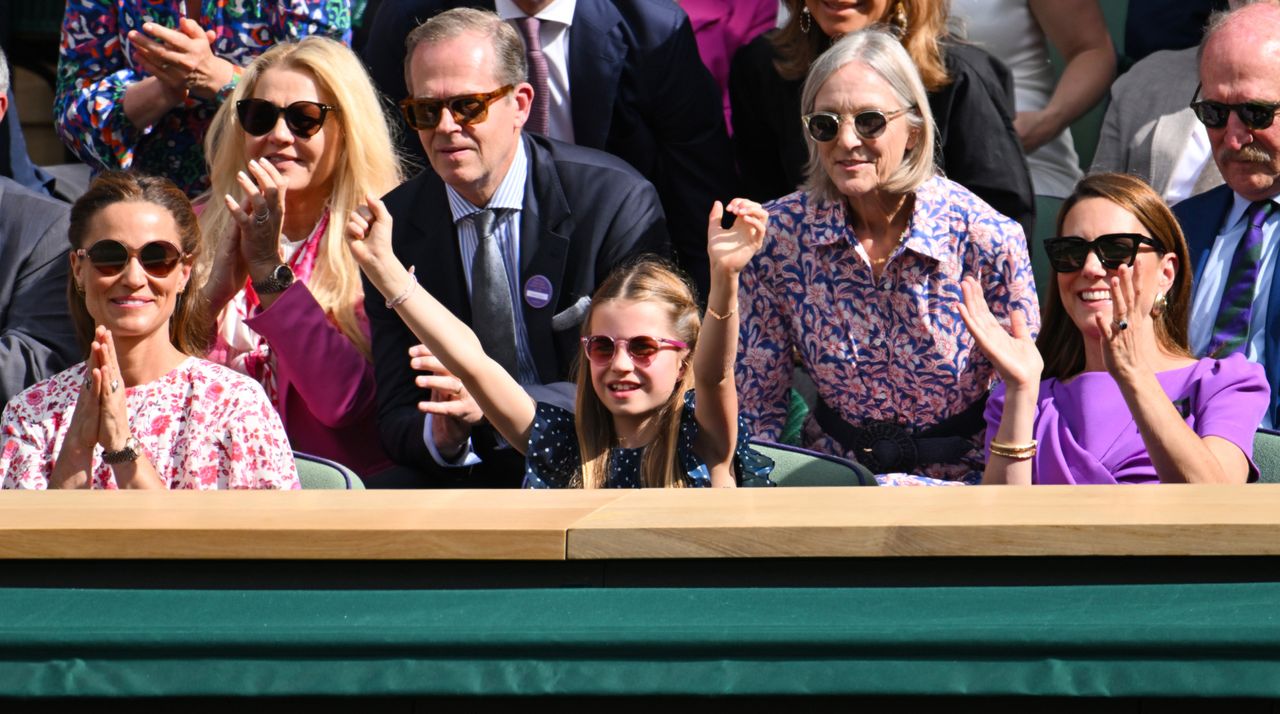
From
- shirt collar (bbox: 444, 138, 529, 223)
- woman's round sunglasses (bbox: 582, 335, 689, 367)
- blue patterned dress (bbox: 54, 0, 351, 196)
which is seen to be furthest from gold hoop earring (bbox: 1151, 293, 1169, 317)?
blue patterned dress (bbox: 54, 0, 351, 196)

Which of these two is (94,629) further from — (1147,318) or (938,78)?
(938,78)

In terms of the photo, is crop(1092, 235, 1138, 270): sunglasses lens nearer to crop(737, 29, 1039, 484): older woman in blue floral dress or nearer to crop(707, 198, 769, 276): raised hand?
crop(737, 29, 1039, 484): older woman in blue floral dress

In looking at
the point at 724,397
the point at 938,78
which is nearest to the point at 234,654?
the point at 724,397

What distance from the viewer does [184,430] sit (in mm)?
3236

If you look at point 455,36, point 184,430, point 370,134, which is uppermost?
point 455,36

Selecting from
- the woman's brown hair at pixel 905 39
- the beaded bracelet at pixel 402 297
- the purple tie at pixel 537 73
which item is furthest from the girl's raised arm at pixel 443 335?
the woman's brown hair at pixel 905 39

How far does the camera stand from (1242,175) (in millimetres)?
3605

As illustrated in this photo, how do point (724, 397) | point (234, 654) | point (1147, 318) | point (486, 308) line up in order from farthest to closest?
point (486, 308), point (1147, 318), point (724, 397), point (234, 654)

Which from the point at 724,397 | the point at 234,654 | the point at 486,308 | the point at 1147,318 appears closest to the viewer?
the point at 234,654

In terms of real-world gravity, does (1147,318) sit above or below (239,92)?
below

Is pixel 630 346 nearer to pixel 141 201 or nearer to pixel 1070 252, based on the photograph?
pixel 1070 252

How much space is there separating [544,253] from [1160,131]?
1547mm

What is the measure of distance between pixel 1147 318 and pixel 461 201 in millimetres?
1497

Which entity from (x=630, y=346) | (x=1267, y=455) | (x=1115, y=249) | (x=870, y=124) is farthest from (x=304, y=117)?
(x=1267, y=455)
